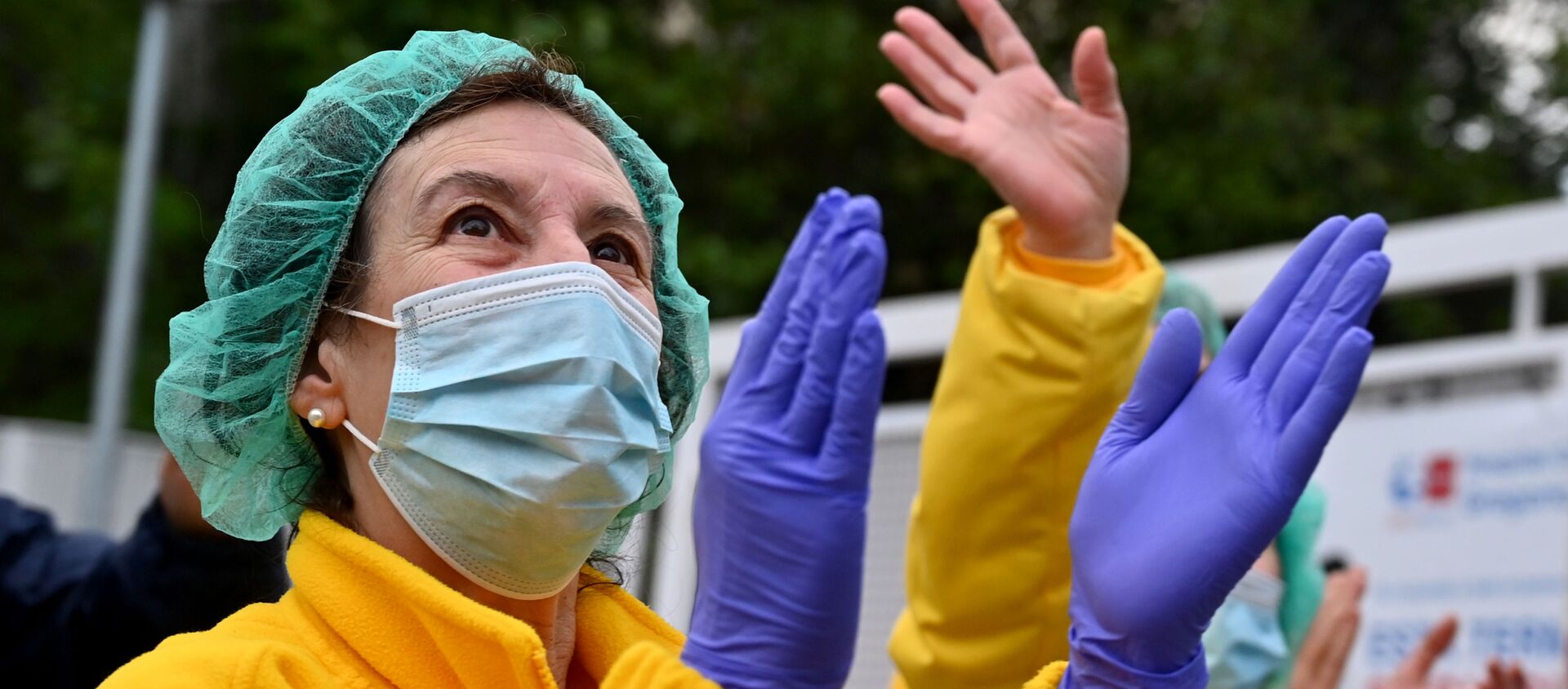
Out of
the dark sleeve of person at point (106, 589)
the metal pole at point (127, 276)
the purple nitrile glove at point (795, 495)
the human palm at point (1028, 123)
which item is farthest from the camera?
the metal pole at point (127, 276)

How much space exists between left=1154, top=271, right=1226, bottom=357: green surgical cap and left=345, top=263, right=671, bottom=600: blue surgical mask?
6.97 feet

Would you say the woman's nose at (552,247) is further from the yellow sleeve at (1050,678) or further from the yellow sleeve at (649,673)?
the yellow sleeve at (1050,678)

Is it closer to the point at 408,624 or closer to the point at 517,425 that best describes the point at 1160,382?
the point at 517,425

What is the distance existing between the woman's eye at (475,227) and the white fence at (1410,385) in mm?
2981

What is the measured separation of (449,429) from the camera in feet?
6.91

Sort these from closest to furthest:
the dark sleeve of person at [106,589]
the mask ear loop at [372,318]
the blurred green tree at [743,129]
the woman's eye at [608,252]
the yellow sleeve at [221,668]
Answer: the yellow sleeve at [221,668] < the mask ear loop at [372,318] < the woman's eye at [608,252] < the dark sleeve of person at [106,589] < the blurred green tree at [743,129]

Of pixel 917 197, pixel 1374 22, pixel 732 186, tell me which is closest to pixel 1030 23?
pixel 917 197

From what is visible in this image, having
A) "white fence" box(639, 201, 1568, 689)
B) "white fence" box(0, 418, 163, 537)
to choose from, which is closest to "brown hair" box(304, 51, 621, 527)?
"white fence" box(639, 201, 1568, 689)

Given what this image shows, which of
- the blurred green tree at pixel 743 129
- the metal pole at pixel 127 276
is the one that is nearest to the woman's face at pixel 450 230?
the metal pole at pixel 127 276

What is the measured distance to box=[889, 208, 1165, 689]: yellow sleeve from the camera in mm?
2854

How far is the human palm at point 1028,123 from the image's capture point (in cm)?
296

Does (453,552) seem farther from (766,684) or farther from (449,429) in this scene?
(766,684)

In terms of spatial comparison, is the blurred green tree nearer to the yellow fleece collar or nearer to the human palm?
the human palm

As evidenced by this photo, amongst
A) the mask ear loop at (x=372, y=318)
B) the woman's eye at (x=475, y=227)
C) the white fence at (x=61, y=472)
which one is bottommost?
the white fence at (x=61, y=472)
